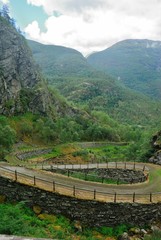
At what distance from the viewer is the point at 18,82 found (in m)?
134

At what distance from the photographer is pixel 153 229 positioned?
26188 mm

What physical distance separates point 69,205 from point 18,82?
4505 inches

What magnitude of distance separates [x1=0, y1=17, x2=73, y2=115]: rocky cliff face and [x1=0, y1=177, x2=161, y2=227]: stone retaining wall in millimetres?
91039

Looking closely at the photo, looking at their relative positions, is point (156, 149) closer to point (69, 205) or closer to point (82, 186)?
point (82, 186)

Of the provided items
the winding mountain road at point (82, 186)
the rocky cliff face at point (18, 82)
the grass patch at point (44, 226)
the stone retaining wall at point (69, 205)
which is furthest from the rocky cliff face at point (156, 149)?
the rocky cliff face at point (18, 82)

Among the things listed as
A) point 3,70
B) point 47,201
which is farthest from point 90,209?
point 3,70

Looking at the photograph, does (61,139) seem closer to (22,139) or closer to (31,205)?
(22,139)

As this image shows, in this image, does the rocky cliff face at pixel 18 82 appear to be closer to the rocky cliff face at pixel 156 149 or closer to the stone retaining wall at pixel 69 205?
the rocky cliff face at pixel 156 149

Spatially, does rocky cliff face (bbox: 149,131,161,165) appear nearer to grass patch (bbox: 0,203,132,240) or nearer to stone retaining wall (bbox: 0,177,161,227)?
stone retaining wall (bbox: 0,177,161,227)

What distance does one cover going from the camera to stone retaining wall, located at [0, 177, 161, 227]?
25188mm

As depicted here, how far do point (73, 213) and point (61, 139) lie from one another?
87.7 m

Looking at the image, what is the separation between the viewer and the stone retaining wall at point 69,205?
25188mm

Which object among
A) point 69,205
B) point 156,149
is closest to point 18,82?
point 156,149

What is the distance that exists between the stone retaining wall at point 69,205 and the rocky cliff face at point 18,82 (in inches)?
3584
